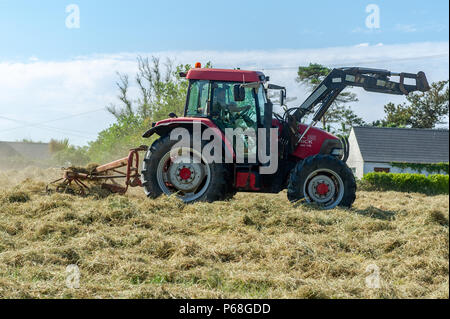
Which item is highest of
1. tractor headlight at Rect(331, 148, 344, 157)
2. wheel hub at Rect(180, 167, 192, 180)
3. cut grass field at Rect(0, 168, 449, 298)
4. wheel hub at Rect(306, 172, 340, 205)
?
tractor headlight at Rect(331, 148, 344, 157)

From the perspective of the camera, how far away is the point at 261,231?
611cm

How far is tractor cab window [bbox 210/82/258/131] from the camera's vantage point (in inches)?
334

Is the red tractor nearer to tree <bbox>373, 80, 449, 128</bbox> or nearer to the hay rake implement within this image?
the hay rake implement

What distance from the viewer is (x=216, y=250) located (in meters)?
5.01

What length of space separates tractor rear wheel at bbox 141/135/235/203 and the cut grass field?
0.64 m

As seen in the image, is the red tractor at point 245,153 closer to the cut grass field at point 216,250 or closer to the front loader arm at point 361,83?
the cut grass field at point 216,250

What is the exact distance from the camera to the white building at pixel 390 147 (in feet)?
82.8

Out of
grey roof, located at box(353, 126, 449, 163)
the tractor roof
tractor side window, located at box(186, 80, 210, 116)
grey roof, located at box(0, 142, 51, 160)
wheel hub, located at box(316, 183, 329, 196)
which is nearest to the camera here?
wheel hub, located at box(316, 183, 329, 196)

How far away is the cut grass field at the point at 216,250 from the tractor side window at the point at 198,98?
205 cm

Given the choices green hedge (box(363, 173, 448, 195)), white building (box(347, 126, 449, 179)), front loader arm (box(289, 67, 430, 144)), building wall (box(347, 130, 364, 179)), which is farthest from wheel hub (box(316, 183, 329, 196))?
building wall (box(347, 130, 364, 179))
